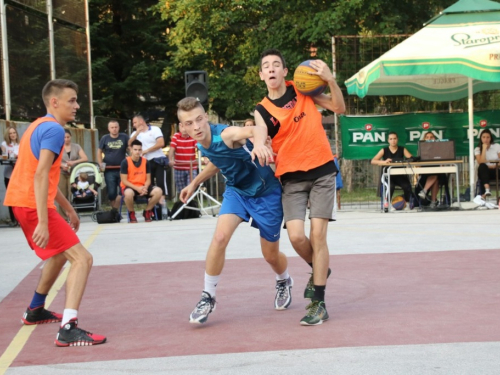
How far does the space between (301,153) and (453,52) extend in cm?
1087

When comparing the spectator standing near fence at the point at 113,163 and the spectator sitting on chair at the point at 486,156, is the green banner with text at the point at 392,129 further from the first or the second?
the spectator standing near fence at the point at 113,163

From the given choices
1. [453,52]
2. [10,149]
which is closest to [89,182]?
[10,149]

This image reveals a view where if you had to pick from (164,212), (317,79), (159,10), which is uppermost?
(159,10)

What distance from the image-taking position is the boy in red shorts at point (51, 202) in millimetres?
6090

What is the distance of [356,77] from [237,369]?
1318 centimetres

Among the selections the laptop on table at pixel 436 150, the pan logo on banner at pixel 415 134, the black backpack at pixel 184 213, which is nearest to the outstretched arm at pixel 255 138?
the black backpack at pixel 184 213

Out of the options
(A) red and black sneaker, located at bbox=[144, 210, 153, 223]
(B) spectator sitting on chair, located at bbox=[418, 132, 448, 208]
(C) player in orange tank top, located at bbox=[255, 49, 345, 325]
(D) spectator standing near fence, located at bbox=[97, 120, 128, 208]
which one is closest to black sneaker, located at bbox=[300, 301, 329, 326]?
(C) player in orange tank top, located at bbox=[255, 49, 345, 325]

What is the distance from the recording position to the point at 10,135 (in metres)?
17.4

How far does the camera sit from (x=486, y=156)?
1802 cm

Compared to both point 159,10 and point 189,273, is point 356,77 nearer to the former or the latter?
point 189,273

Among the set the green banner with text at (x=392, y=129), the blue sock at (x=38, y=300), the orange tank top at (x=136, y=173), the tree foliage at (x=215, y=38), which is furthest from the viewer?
the tree foliage at (x=215, y=38)

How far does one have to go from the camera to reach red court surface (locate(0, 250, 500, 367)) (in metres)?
5.88

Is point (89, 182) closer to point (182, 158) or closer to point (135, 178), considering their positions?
point (135, 178)

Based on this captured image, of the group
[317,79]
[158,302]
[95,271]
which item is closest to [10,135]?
[95,271]
